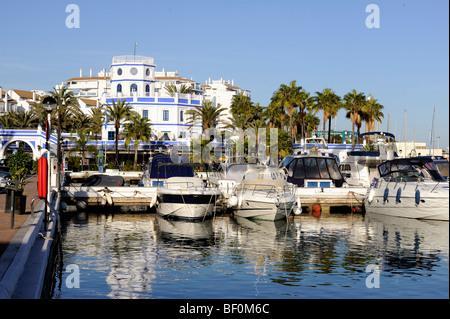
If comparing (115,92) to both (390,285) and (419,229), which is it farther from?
(390,285)

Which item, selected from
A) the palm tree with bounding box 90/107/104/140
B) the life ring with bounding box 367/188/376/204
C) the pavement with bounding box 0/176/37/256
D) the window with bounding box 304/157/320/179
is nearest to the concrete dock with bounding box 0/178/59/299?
the pavement with bounding box 0/176/37/256

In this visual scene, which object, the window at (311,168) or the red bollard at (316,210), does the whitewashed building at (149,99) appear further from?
the red bollard at (316,210)

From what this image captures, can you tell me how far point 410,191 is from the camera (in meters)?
35.4

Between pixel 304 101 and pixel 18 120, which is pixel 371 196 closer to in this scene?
pixel 304 101

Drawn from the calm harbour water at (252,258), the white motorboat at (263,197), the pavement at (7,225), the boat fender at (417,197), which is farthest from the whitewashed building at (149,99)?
the pavement at (7,225)

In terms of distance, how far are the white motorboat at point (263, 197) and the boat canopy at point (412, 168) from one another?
5541mm

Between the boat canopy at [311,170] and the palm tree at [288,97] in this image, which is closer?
the boat canopy at [311,170]

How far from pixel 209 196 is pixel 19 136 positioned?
45568mm

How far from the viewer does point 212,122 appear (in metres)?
92.9

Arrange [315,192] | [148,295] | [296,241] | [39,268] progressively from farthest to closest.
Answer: [315,192], [296,241], [148,295], [39,268]

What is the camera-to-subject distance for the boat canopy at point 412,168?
35.8 meters

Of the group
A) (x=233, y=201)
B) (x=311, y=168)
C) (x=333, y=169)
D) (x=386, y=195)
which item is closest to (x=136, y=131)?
(x=311, y=168)

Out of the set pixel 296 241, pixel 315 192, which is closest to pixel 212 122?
pixel 315 192

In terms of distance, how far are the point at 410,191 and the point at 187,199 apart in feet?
37.1
